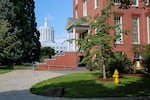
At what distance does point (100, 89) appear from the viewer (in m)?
18.3

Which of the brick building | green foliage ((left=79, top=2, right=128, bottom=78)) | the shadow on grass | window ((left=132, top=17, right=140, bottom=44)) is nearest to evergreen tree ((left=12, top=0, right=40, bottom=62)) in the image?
the brick building

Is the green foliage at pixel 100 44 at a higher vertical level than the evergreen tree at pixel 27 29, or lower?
lower

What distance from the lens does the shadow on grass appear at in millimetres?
17031

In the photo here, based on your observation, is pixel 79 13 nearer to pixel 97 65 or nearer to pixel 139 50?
pixel 139 50

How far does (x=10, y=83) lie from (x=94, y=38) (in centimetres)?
644

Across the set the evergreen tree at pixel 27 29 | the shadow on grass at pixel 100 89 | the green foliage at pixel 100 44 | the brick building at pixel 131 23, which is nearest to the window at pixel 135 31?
the brick building at pixel 131 23

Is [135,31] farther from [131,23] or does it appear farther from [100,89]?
[100,89]

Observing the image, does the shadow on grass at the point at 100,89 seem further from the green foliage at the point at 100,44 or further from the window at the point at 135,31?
the window at the point at 135,31

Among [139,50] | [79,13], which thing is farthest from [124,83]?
[79,13]

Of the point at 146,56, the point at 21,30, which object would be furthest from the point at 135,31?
the point at 21,30

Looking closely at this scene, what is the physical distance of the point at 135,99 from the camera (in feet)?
51.2

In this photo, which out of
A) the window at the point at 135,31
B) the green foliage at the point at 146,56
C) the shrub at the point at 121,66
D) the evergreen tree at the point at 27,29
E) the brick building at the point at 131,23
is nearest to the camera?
the shrub at the point at 121,66

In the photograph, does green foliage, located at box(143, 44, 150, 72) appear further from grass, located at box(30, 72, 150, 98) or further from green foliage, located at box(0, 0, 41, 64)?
green foliage, located at box(0, 0, 41, 64)

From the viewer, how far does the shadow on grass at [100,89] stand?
17031 millimetres
